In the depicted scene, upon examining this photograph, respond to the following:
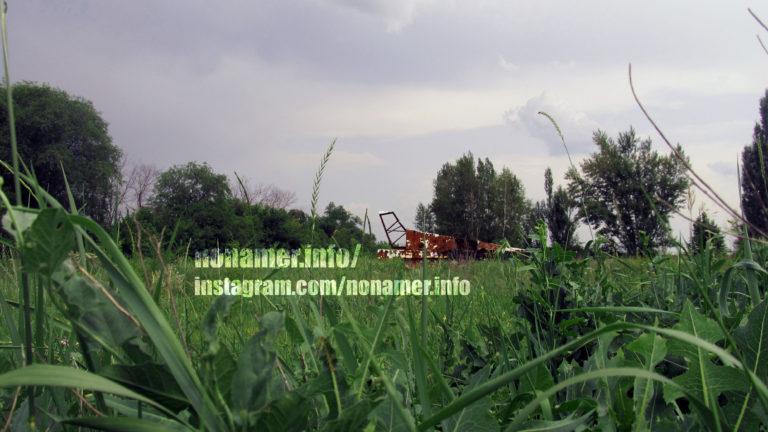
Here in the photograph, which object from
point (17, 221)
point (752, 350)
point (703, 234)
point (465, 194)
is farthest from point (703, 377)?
point (465, 194)

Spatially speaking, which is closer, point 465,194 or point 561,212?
point 561,212

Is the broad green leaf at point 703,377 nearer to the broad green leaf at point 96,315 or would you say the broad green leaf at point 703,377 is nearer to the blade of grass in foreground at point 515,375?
the blade of grass in foreground at point 515,375

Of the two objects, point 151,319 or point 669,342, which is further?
point 669,342

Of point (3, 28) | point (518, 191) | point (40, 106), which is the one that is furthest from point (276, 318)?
point (40, 106)

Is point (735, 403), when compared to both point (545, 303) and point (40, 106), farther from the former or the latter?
point (40, 106)

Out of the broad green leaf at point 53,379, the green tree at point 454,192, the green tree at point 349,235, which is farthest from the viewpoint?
the green tree at point 454,192

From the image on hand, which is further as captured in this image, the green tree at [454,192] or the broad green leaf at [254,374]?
the green tree at [454,192]

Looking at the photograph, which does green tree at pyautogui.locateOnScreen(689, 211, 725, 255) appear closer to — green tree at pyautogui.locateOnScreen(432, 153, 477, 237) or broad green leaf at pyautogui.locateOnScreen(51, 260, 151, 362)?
broad green leaf at pyautogui.locateOnScreen(51, 260, 151, 362)

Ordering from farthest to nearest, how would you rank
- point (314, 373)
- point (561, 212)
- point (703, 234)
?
point (561, 212) → point (703, 234) → point (314, 373)

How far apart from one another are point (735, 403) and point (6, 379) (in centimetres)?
83

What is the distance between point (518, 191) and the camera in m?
46.2

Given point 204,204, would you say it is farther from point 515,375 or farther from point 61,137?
point 61,137

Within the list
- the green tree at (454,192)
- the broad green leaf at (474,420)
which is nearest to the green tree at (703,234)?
the broad green leaf at (474,420)

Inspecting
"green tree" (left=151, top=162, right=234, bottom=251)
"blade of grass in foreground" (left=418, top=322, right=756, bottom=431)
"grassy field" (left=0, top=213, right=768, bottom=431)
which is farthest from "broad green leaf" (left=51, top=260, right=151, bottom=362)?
"green tree" (left=151, top=162, right=234, bottom=251)
